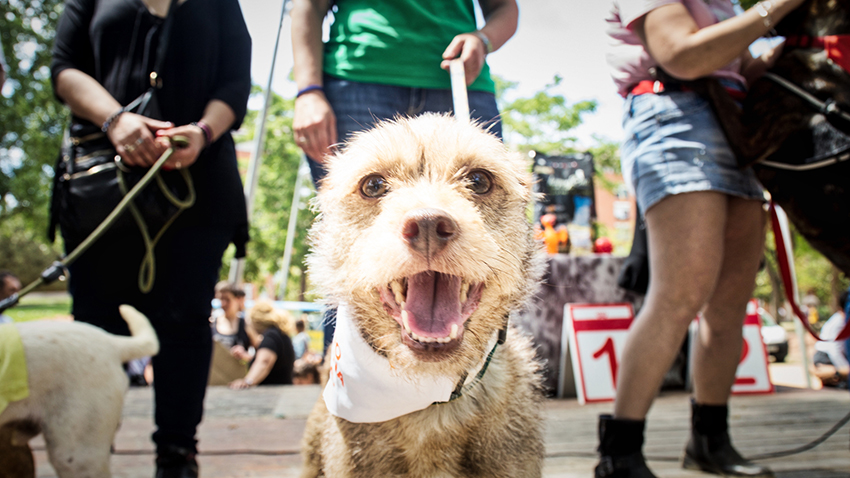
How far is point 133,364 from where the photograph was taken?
588 centimetres

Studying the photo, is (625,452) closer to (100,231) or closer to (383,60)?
(383,60)

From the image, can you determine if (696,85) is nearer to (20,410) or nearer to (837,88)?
(837,88)

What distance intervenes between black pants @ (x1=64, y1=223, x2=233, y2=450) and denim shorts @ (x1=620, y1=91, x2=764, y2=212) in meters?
1.96

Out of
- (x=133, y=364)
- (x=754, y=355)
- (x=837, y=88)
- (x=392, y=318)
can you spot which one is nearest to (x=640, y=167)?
(x=837, y=88)

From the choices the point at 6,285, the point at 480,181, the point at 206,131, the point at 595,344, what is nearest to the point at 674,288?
the point at 480,181

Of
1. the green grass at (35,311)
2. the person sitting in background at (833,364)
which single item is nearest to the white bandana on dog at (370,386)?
the person sitting in background at (833,364)

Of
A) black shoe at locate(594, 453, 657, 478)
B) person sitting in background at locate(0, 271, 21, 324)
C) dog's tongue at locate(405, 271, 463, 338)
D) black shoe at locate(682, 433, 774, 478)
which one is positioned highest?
person sitting in background at locate(0, 271, 21, 324)

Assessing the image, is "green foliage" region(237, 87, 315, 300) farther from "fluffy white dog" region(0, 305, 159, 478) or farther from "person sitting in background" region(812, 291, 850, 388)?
"fluffy white dog" region(0, 305, 159, 478)

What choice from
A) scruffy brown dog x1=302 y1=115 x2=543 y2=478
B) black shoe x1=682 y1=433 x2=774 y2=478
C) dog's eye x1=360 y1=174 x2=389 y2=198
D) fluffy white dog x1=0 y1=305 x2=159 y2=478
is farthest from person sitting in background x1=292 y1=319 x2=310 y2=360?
dog's eye x1=360 y1=174 x2=389 y2=198

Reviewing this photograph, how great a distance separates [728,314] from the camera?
2.45 metres

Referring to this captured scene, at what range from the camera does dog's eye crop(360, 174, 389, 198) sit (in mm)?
1323

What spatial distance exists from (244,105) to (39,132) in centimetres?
1774

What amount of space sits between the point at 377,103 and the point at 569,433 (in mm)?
2618

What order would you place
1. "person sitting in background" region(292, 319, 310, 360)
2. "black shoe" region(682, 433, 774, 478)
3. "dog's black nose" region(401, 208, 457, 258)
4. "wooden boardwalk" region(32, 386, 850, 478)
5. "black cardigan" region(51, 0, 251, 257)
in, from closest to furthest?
1. "dog's black nose" region(401, 208, 457, 258)
2. "black cardigan" region(51, 0, 251, 257)
3. "black shoe" region(682, 433, 774, 478)
4. "wooden boardwalk" region(32, 386, 850, 478)
5. "person sitting in background" region(292, 319, 310, 360)
